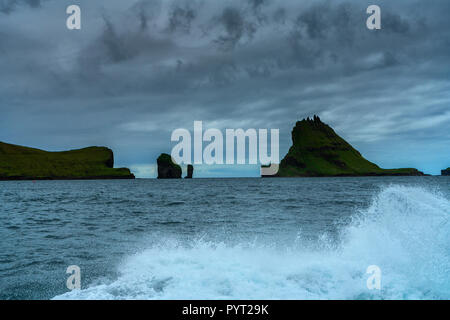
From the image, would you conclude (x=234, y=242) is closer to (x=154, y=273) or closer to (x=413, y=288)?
(x=154, y=273)

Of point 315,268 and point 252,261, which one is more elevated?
point 315,268

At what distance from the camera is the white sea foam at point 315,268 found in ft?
22.6

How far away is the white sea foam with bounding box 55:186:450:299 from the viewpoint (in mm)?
6898

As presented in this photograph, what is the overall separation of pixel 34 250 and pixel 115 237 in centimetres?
344

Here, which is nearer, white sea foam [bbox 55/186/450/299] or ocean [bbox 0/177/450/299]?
white sea foam [bbox 55/186/450/299]

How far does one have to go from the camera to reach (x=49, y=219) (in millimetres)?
21000

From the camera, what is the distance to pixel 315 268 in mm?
8031

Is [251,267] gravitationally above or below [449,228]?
below

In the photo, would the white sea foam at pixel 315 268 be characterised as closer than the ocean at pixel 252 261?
Yes

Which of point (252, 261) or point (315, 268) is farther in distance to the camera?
point (252, 261)

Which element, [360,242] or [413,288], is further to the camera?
[360,242]
